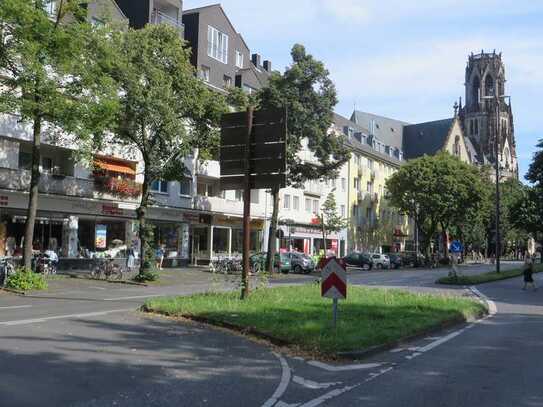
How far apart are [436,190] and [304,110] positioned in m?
31.1

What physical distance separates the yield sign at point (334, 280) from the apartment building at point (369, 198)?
54259mm

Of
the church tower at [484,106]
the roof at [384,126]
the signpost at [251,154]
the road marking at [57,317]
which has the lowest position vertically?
the road marking at [57,317]

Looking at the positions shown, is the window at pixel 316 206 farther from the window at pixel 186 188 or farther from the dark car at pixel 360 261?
the window at pixel 186 188

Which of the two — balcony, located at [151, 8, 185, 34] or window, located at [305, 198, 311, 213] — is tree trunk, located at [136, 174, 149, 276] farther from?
window, located at [305, 198, 311, 213]

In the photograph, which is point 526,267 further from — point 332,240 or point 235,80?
point 332,240

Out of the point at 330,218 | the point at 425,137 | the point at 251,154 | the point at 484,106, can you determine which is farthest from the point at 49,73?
the point at 484,106

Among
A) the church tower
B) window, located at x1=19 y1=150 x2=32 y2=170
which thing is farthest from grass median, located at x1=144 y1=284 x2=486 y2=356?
the church tower

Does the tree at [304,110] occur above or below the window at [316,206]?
above

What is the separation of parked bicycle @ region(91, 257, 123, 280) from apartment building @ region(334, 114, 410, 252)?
39.9 meters

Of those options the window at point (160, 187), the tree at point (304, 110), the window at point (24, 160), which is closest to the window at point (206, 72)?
the tree at point (304, 110)

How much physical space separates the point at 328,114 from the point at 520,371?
3084cm

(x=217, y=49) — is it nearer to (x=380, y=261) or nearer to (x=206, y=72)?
(x=206, y=72)

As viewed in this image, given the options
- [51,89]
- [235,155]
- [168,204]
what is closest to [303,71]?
[168,204]

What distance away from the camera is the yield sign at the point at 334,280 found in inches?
451
